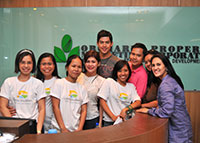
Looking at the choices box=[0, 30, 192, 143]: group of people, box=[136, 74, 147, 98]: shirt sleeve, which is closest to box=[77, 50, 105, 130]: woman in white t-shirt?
box=[0, 30, 192, 143]: group of people

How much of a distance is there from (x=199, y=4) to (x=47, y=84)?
10.6 ft

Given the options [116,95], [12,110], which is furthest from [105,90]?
[12,110]

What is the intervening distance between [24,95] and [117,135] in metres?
1.51

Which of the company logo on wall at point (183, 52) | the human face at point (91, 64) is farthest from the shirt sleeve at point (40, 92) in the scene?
the company logo on wall at point (183, 52)

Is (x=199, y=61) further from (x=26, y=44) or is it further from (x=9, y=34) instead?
(x=9, y=34)

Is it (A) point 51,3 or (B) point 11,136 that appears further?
(A) point 51,3

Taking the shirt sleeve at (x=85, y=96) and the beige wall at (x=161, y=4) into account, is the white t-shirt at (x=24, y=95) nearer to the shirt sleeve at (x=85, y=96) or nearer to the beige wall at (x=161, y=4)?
the shirt sleeve at (x=85, y=96)

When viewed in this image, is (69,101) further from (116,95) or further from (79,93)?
(116,95)

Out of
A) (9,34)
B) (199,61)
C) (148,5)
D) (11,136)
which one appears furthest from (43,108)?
(199,61)

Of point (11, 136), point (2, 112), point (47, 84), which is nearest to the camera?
point (11, 136)

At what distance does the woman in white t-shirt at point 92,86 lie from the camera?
9.25 ft

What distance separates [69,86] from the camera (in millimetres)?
2631

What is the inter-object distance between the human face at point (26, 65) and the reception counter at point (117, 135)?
1.26 m

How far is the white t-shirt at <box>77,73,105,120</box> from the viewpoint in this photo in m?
2.82
